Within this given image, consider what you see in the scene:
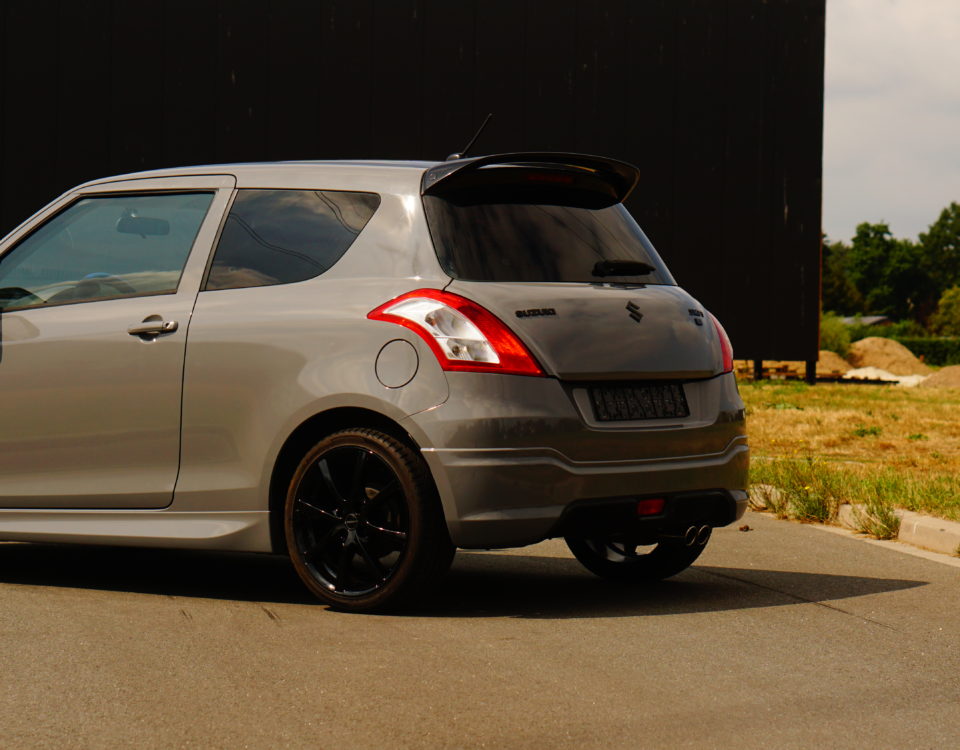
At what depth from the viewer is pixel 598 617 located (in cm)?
557

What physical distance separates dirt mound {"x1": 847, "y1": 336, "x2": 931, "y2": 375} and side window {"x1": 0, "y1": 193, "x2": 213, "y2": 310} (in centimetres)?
4032

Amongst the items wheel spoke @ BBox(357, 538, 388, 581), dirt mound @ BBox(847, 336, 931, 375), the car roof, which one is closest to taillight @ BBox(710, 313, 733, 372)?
the car roof

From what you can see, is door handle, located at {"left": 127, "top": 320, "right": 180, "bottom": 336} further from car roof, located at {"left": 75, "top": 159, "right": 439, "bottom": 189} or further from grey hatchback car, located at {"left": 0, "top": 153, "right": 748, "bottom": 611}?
car roof, located at {"left": 75, "top": 159, "right": 439, "bottom": 189}

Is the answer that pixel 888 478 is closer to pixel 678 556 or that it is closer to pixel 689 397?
pixel 678 556

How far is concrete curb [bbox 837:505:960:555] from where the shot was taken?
756 cm

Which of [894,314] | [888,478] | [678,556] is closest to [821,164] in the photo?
[888,478]

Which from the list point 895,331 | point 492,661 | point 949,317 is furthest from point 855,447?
point 949,317

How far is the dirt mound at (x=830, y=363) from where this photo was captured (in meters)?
38.4

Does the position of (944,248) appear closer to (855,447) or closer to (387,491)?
(855,447)

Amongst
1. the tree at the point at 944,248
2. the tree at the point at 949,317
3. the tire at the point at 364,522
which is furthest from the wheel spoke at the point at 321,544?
the tree at the point at 944,248

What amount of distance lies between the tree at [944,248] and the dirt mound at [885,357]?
13241cm

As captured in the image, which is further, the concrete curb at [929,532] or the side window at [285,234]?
the concrete curb at [929,532]

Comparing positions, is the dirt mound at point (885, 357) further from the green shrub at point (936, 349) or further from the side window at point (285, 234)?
the side window at point (285, 234)

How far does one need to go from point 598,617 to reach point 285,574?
182cm
